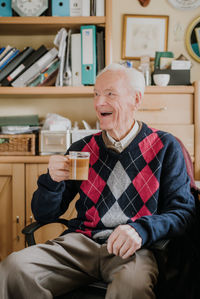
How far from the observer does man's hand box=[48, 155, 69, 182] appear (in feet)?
4.35

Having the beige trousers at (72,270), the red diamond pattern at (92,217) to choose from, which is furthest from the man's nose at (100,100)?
the beige trousers at (72,270)

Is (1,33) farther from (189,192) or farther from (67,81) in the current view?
(189,192)

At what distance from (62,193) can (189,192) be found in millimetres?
598

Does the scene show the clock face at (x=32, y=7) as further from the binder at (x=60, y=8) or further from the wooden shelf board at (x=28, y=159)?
the wooden shelf board at (x=28, y=159)

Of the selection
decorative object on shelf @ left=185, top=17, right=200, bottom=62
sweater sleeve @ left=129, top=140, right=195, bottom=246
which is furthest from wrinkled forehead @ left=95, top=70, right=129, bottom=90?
decorative object on shelf @ left=185, top=17, right=200, bottom=62

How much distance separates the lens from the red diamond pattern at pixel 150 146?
4.81 feet

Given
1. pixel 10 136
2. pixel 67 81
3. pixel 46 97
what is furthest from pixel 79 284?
pixel 46 97

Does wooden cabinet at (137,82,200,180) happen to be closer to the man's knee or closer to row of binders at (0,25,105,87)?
row of binders at (0,25,105,87)

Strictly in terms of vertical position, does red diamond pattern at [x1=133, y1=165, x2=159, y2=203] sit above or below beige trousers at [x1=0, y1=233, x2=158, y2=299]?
above

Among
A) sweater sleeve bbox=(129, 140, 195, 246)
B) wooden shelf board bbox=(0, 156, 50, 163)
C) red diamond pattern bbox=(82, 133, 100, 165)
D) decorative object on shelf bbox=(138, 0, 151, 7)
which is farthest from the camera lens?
decorative object on shelf bbox=(138, 0, 151, 7)

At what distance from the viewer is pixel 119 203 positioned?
1.42 metres

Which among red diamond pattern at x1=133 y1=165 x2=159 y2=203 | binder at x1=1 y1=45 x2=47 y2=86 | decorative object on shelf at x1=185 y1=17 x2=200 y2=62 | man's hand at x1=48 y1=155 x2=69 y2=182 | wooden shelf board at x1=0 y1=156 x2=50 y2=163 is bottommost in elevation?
wooden shelf board at x1=0 y1=156 x2=50 y2=163

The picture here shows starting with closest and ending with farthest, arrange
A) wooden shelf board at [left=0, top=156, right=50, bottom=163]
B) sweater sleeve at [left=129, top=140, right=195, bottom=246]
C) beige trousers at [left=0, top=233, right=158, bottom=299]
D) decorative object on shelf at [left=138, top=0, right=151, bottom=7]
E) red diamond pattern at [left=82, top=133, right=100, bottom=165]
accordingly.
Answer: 1. beige trousers at [left=0, top=233, right=158, bottom=299]
2. sweater sleeve at [left=129, top=140, right=195, bottom=246]
3. red diamond pattern at [left=82, top=133, right=100, bottom=165]
4. wooden shelf board at [left=0, top=156, right=50, bottom=163]
5. decorative object on shelf at [left=138, top=0, right=151, bottom=7]

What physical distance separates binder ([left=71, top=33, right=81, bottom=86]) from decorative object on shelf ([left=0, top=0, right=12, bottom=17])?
19.4 inches
